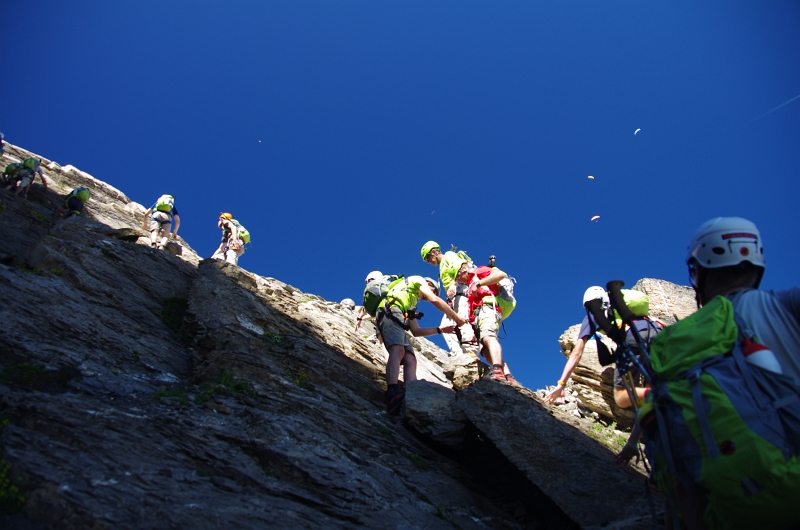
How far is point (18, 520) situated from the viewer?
3535mm

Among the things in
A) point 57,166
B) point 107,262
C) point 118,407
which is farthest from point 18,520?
point 57,166

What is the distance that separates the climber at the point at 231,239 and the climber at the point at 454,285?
9.99m

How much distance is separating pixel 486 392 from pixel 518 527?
2166mm

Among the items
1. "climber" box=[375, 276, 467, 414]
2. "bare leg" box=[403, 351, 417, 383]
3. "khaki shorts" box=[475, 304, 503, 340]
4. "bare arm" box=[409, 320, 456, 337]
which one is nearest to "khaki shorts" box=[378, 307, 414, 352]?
"climber" box=[375, 276, 467, 414]

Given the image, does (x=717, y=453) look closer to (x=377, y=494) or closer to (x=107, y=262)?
(x=377, y=494)

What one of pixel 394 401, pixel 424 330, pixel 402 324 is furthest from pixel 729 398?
pixel 424 330

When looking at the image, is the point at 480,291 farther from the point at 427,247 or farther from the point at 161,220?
the point at 161,220

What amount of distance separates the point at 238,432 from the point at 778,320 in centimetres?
569

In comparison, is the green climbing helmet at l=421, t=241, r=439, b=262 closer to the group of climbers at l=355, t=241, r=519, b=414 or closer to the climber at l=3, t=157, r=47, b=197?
the group of climbers at l=355, t=241, r=519, b=414

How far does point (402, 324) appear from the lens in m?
9.37

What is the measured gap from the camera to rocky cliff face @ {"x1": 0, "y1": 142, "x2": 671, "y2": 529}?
4.20 metres

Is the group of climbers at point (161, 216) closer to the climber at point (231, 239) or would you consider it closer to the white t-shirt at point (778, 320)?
the climber at point (231, 239)

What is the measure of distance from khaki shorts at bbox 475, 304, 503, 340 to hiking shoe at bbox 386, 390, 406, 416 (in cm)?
219

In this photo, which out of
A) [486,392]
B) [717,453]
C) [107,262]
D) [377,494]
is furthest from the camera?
[107,262]
